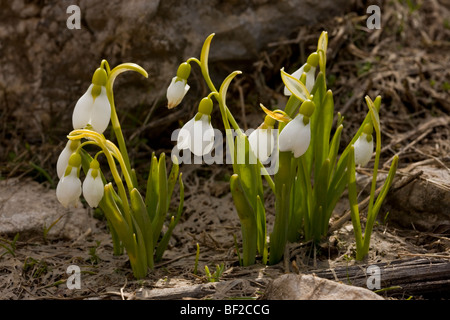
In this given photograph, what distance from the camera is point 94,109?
1938mm

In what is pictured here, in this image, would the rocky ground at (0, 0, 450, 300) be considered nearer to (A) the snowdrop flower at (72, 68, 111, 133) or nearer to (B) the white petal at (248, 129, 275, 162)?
(B) the white petal at (248, 129, 275, 162)

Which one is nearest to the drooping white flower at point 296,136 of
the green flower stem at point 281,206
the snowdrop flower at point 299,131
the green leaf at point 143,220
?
the snowdrop flower at point 299,131

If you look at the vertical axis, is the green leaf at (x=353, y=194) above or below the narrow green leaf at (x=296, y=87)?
below

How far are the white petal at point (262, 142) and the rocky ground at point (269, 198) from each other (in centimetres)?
42

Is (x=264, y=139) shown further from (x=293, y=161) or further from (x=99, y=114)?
(x=99, y=114)

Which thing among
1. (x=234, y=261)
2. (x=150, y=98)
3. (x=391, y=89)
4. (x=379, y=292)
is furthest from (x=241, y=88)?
Answer: (x=379, y=292)

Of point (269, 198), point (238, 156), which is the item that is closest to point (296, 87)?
point (238, 156)

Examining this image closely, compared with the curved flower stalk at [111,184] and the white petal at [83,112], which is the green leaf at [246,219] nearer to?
the curved flower stalk at [111,184]

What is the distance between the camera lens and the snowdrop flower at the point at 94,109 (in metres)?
1.93

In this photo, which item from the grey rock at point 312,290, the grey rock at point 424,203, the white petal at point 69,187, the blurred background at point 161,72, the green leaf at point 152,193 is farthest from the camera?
the blurred background at point 161,72

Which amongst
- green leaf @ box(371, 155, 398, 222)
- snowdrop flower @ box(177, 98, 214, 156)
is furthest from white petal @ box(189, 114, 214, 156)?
green leaf @ box(371, 155, 398, 222)

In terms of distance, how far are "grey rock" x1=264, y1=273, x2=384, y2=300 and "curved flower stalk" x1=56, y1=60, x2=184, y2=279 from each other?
21.9 inches

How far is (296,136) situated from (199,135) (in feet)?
1.07
